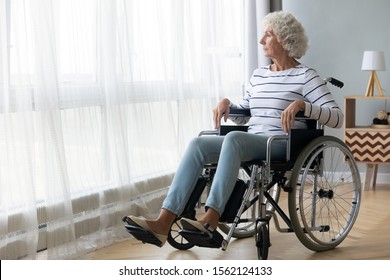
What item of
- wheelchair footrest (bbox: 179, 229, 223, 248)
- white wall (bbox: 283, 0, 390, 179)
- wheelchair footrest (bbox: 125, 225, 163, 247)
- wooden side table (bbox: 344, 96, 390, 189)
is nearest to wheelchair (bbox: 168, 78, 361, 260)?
wheelchair footrest (bbox: 179, 229, 223, 248)

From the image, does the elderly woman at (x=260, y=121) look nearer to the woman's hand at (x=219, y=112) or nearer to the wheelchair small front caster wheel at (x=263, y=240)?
the woman's hand at (x=219, y=112)

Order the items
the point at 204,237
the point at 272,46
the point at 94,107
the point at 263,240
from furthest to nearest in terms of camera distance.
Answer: the point at 94,107
the point at 272,46
the point at 263,240
the point at 204,237

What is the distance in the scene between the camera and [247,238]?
3604 millimetres

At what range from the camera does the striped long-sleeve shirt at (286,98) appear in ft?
10.7

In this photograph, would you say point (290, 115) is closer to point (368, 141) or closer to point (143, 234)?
point (143, 234)

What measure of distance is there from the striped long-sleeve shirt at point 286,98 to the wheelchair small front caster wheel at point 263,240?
485 millimetres

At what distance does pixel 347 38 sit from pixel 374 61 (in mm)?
434

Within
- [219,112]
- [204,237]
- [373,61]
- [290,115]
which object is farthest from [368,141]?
[204,237]

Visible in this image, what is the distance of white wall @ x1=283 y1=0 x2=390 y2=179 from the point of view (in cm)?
530

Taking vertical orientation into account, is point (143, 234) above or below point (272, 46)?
below

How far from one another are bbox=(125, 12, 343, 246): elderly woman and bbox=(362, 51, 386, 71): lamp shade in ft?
5.64

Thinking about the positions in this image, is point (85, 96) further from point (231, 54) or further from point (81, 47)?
point (231, 54)

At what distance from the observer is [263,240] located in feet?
9.93
